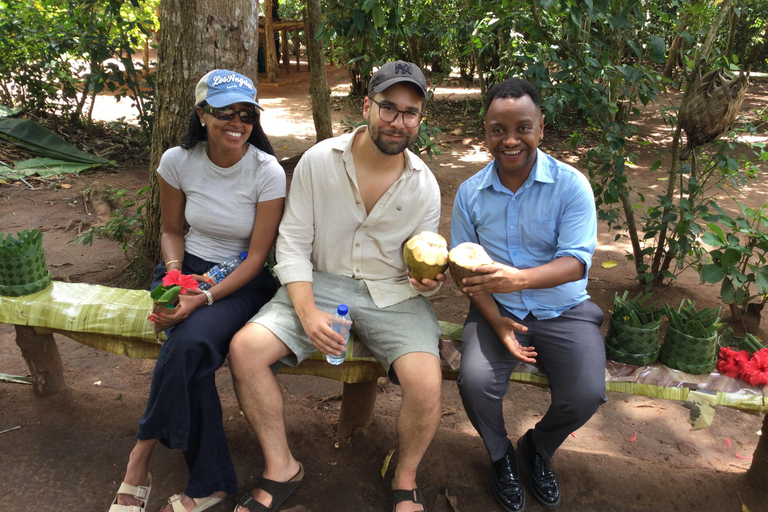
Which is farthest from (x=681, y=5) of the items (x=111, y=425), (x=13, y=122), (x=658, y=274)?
(x=13, y=122)

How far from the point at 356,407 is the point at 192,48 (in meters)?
2.27

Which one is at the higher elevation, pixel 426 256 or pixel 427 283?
pixel 426 256

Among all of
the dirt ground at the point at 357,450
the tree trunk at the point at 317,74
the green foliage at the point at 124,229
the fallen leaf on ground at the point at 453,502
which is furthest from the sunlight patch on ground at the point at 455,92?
the fallen leaf on ground at the point at 453,502

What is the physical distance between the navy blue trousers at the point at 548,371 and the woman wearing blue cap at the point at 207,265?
102 centimetres

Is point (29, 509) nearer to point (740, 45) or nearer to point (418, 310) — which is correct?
point (418, 310)

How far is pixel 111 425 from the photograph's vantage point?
285 cm

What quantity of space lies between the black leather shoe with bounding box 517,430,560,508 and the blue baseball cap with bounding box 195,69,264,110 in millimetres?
1994

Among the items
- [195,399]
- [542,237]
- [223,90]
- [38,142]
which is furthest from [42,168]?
[542,237]

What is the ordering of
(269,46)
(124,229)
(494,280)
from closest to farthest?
(494,280) < (124,229) < (269,46)

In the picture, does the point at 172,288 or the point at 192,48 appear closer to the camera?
the point at 172,288

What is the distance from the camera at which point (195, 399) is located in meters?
2.25

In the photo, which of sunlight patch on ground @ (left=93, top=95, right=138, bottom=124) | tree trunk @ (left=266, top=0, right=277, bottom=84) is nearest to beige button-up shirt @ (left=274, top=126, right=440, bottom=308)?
sunlight patch on ground @ (left=93, top=95, right=138, bottom=124)

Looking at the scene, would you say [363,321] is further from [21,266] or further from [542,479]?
[21,266]

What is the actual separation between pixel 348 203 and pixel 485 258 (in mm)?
651
